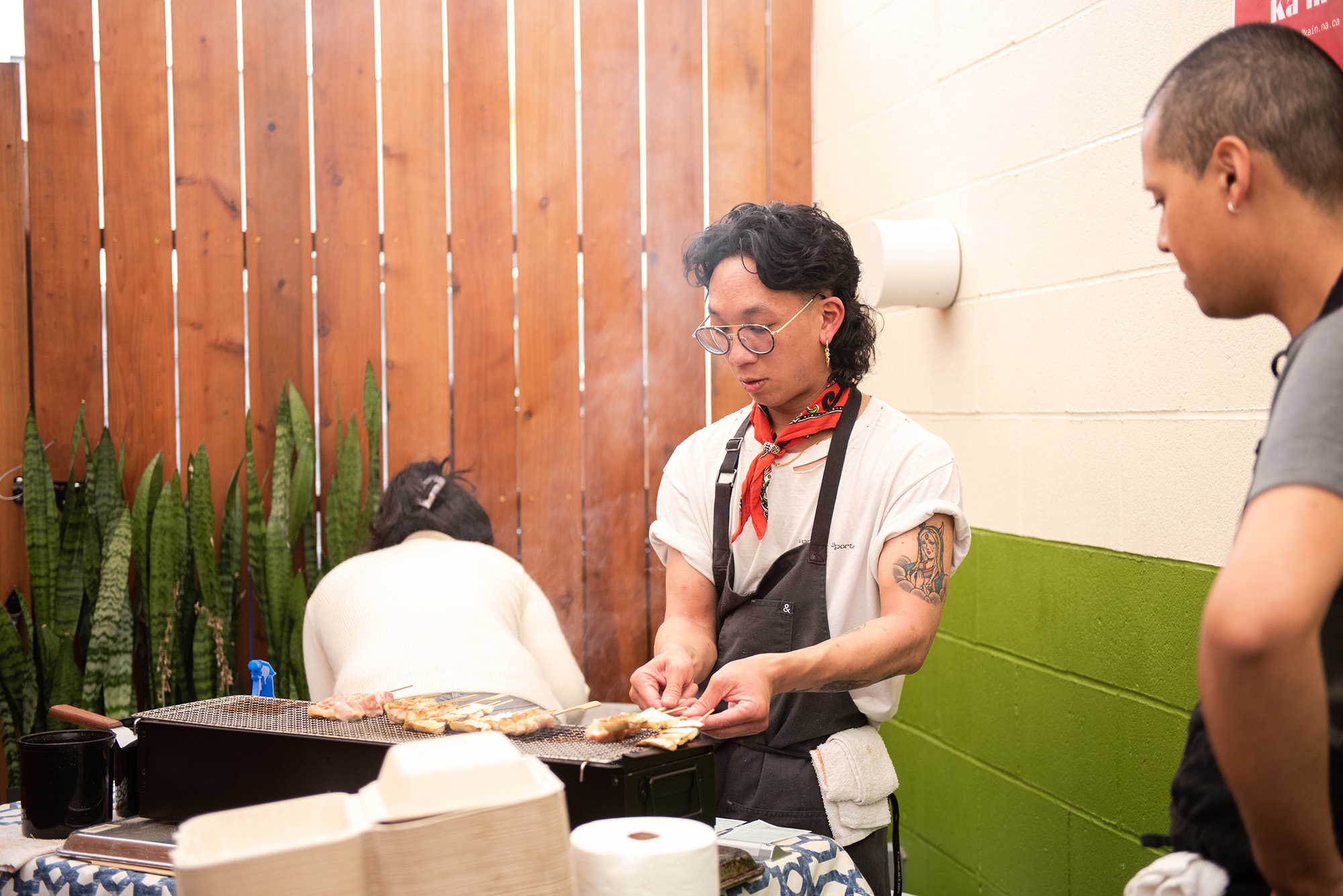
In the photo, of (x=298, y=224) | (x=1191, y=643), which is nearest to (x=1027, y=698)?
(x=1191, y=643)

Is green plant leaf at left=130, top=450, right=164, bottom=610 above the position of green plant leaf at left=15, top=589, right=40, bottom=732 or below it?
above

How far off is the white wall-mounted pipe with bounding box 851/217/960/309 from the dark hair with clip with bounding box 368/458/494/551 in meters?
1.46

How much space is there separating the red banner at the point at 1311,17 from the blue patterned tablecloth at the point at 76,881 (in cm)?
236

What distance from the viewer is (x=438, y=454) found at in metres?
3.99

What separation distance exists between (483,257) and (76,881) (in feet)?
9.24

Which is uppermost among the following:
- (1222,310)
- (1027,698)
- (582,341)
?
(582,341)

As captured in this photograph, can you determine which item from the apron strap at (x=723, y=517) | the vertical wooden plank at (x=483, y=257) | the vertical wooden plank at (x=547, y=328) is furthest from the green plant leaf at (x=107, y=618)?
the apron strap at (x=723, y=517)

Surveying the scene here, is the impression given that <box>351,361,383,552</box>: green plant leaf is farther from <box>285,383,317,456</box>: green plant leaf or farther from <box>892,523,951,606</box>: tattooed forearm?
<box>892,523,951,606</box>: tattooed forearm

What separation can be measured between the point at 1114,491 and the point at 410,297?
2.66 meters

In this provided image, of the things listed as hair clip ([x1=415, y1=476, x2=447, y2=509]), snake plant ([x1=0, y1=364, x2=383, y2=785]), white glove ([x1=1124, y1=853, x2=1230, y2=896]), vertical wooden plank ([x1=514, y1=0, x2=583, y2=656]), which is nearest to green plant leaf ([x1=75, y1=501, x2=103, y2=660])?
snake plant ([x1=0, y1=364, x2=383, y2=785])

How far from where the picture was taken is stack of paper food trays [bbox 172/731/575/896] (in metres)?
0.98

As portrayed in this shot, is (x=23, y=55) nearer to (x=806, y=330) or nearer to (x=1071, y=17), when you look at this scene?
(x=806, y=330)

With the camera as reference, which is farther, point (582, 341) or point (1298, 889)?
point (582, 341)

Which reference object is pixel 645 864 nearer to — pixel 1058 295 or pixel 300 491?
pixel 1058 295
